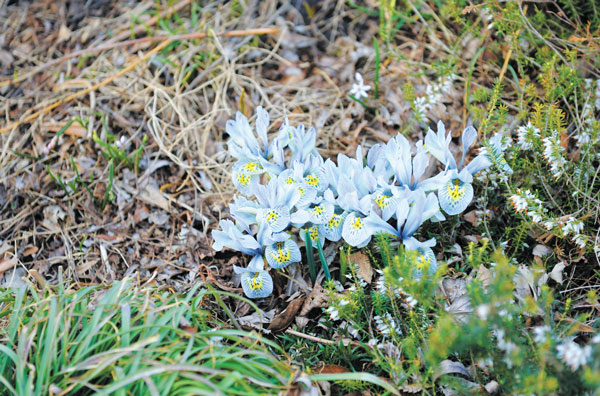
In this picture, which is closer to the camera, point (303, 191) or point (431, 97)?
point (303, 191)

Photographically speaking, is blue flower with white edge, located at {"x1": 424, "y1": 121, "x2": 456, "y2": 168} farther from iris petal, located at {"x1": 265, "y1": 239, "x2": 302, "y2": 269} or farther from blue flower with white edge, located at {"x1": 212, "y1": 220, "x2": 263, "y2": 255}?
blue flower with white edge, located at {"x1": 212, "y1": 220, "x2": 263, "y2": 255}

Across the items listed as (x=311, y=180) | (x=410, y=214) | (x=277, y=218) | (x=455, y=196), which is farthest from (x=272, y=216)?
(x=455, y=196)

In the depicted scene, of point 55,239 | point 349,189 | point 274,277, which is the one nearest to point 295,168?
point 349,189

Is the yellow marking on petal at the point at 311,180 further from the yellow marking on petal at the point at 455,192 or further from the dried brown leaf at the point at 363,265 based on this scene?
the yellow marking on petal at the point at 455,192

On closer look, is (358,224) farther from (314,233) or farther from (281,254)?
(281,254)

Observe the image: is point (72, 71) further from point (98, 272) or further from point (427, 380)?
point (427, 380)

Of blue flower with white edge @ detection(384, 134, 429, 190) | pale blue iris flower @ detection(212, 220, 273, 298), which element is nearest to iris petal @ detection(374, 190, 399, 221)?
blue flower with white edge @ detection(384, 134, 429, 190)
